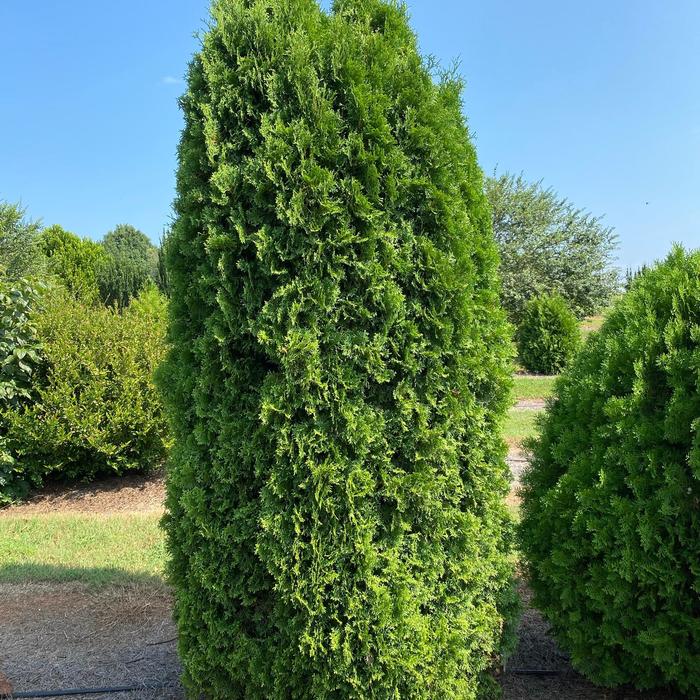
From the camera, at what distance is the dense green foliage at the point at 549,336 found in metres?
21.2

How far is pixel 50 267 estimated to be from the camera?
2561 cm

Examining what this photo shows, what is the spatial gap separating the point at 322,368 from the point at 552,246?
105 feet

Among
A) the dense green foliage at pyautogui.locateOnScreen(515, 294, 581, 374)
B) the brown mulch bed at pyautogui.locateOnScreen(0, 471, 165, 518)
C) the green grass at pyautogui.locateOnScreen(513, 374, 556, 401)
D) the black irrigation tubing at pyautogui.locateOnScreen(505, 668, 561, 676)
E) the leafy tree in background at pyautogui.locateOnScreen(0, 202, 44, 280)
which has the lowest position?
the brown mulch bed at pyautogui.locateOnScreen(0, 471, 165, 518)

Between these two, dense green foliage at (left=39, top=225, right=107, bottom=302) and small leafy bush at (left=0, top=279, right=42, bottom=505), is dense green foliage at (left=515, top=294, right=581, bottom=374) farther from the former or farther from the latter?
dense green foliage at (left=39, top=225, right=107, bottom=302)

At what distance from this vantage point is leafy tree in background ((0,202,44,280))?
73.5 feet

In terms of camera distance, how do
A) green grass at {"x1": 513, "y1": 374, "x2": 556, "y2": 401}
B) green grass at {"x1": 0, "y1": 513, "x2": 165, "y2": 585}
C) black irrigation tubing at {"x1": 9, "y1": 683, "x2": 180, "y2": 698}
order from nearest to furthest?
black irrigation tubing at {"x1": 9, "y1": 683, "x2": 180, "y2": 698} < green grass at {"x1": 0, "y1": 513, "x2": 165, "y2": 585} < green grass at {"x1": 513, "y1": 374, "x2": 556, "y2": 401}

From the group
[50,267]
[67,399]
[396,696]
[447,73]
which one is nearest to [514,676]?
[396,696]

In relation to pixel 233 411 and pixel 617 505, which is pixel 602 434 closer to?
pixel 617 505

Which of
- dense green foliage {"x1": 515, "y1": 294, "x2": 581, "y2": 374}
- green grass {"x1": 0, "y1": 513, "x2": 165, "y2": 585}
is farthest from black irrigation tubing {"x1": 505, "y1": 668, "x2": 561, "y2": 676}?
dense green foliage {"x1": 515, "y1": 294, "x2": 581, "y2": 374}

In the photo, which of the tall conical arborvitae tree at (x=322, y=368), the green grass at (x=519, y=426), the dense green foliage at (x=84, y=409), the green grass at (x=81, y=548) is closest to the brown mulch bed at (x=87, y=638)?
the green grass at (x=81, y=548)

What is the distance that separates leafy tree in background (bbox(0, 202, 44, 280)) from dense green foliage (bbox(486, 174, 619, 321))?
21.3 meters

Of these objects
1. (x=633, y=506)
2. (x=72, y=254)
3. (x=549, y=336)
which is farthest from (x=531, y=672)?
(x=72, y=254)

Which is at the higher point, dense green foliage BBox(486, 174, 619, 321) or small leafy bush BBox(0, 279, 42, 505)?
dense green foliage BBox(486, 174, 619, 321)

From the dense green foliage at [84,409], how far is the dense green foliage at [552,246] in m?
24.9
